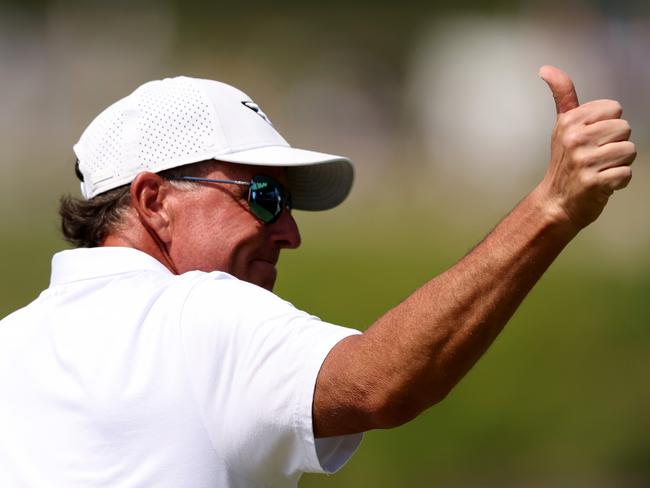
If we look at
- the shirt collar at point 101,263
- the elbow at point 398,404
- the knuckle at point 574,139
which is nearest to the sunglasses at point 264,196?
the shirt collar at point 101,263

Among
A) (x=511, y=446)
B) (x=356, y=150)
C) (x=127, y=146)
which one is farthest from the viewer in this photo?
(x=356, y=150)

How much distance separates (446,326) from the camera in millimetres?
1584

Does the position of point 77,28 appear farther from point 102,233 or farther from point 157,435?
point 157,435

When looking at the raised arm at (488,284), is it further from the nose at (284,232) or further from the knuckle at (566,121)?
the nose at (284,232)

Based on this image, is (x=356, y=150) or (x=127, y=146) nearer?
(x=127, y=146)

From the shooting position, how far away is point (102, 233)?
7.42ft

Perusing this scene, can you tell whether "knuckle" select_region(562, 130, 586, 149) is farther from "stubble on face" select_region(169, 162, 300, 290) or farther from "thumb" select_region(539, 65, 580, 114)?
"stubble on face" select_region(169, 162, 300, 290)

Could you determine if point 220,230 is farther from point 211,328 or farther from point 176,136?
point 211,328

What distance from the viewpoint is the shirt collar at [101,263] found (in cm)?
202

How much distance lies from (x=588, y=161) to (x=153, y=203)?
100cm

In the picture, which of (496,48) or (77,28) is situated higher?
(496,48)

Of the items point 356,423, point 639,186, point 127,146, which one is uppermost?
point 127,146

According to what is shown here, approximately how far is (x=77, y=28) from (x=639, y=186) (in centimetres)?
427

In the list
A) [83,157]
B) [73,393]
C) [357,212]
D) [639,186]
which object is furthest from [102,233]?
[639,186]
